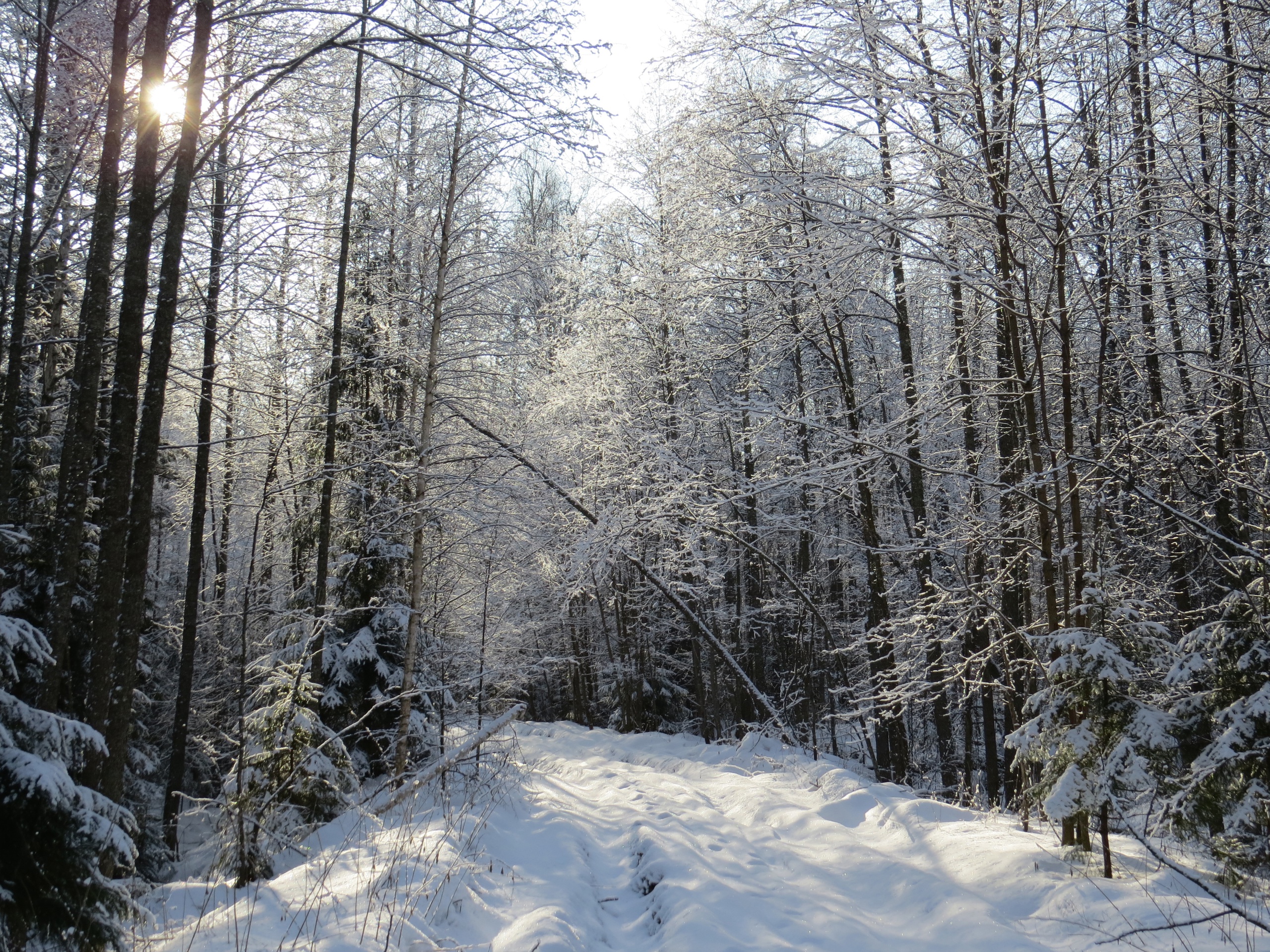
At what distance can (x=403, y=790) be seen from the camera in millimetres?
6320

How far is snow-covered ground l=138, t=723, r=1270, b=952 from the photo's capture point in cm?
367

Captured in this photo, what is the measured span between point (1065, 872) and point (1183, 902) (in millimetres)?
629

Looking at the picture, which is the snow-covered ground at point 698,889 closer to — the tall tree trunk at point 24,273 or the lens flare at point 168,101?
the tall tree trunk at point 24,273

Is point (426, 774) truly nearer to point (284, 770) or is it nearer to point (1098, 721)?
point (284, 770)

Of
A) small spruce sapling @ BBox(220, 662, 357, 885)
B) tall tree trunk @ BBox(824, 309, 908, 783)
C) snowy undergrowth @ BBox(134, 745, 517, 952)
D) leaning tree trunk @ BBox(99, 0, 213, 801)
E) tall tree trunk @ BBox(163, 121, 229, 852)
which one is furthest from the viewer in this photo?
tall tree trunk @ BBox(824, 309, 908, 783)

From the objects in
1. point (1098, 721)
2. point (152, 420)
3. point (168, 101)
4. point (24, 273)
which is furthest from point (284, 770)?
point (1098, 721)

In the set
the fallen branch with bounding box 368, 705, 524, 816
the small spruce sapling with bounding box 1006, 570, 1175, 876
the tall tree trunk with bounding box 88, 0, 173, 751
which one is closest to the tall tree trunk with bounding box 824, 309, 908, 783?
the small spruce sapling with bounding box 1006, 570, 1175, 876

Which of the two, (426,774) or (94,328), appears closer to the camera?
(94,328)

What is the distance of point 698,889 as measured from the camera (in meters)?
4.74

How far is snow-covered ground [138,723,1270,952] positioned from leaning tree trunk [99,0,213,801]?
1322mm

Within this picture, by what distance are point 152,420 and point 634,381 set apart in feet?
34.4

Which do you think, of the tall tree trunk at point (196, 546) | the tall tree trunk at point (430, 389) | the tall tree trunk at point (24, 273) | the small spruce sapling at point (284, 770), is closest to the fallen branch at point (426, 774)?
the small spruce sapling at point (284, 770)

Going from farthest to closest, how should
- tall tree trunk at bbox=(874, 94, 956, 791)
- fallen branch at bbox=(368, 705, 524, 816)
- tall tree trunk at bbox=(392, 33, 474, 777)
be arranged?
tall tree trunk at bbox=(392, 33, 474, 777) → fallen branch at bbox=(368, 705, 524, 816) → tall tree trunk at bbox=(874, 94, 956, 791)

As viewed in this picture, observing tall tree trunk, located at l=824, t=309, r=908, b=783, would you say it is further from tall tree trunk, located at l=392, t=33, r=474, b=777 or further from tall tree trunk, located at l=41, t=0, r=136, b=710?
tall tree trunk, located at l=41, t=0, r=136, b=710
